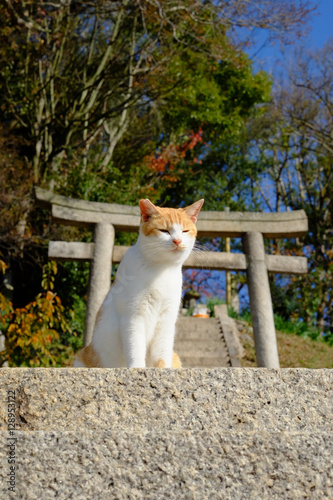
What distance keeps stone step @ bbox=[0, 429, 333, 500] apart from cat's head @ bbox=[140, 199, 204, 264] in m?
1.04

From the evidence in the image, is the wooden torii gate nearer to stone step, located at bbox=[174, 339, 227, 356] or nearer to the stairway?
the stairway

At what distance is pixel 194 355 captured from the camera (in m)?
6.91

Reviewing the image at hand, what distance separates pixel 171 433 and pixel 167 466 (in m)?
0.09

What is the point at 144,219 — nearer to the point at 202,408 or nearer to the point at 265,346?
the point at 202,408

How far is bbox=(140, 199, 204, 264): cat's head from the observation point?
230 cm

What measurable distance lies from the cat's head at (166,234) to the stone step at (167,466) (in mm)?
1044

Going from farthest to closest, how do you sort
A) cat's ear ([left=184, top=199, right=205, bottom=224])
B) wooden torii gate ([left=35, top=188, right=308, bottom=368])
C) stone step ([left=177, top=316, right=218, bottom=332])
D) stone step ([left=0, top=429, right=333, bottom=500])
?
1. stone step ([left=177, top=316, right=218, bottom=332])
2. wooden torii gate ([left=35, top=188, right=308, bottom=368])
3. cat's ear ([left=184, top=199, right=205, bottom=224])
4. stone step ([left=0, top=429, right=333, bottom=500])

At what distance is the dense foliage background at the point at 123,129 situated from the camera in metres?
7.15

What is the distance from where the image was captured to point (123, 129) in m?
10.1

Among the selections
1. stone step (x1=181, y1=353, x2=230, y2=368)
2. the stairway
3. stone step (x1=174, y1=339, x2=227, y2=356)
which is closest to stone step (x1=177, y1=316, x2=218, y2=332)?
the stairway

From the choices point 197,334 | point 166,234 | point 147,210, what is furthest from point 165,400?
point 197,334

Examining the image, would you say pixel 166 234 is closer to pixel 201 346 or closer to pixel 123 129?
pixel 201 346

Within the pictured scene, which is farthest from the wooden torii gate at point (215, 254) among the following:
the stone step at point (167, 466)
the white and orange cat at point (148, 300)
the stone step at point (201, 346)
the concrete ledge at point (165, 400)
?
the stone step at point (167, 466)

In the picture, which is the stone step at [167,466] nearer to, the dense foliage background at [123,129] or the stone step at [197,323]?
the dense foliage background at [123,129]
